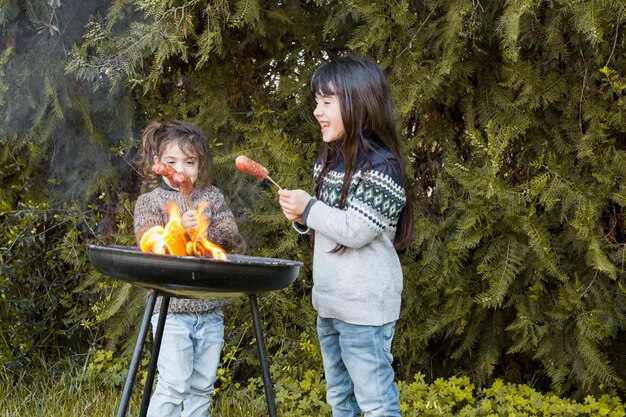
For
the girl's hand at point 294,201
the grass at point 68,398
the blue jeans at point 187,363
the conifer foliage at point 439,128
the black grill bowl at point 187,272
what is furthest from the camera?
the grass at point 68,398

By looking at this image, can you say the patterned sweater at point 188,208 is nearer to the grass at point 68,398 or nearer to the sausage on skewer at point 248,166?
the sausage on skewer at point 248,166

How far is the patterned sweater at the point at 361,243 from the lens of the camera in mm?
2455

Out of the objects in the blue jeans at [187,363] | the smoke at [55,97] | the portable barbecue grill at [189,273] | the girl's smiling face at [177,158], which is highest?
the smoke at [55,97]

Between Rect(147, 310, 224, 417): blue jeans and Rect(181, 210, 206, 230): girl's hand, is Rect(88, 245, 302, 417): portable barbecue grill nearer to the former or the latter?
Rect(181, 210, 206, 230): girl's hand

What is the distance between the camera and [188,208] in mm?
2904

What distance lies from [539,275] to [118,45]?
214 centimetres

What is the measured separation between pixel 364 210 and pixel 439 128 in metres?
1.30

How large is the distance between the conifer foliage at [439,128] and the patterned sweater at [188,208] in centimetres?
62

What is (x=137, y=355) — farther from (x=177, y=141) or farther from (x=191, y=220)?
(x=177, y=141)

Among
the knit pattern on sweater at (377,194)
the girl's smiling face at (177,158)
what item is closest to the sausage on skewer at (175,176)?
the girl's smiling face at (177,158)

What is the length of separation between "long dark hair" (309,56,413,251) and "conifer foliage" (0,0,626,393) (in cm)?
59

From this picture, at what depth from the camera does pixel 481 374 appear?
3.59m

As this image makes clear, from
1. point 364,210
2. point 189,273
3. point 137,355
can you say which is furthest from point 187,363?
point 364,210

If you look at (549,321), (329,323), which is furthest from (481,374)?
(329,323)
